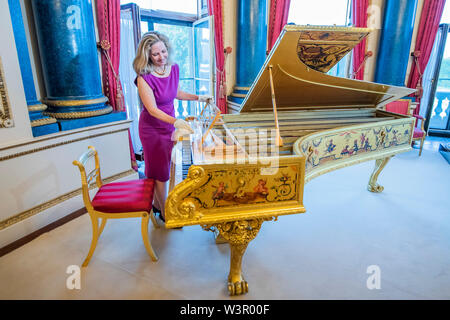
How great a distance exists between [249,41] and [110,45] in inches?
82.8

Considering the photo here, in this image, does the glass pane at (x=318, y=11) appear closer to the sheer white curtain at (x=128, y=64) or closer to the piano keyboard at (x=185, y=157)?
the sheer white curtain at (x=128, y=64)

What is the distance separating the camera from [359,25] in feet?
17.2

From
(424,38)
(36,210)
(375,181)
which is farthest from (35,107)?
(424,38)

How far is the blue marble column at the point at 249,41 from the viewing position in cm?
440

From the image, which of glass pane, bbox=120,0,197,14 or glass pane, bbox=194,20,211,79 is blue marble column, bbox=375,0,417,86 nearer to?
glass pane, bbox=194,20,211,79

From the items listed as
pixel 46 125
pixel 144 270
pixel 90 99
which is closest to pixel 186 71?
pixel 90 99

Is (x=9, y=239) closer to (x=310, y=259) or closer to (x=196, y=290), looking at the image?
(x=196, y=290)

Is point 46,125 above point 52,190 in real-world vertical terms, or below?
above

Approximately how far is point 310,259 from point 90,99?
7.94ft

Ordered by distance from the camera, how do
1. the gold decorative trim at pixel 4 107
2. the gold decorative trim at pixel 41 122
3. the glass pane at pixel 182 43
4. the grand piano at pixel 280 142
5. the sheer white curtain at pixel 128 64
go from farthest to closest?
the glass pane at pixel 182 43, the sheer white curtain at pixel 128 64, the gold decorative trim at pixel 41 122, the gold decorative trim at pixel 4 107, the grand piano at pixel 280 142

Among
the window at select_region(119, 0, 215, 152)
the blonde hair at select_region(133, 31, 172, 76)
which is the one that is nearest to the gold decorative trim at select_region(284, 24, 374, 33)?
the blonde hair at select_region(133, 31, 172, 76)

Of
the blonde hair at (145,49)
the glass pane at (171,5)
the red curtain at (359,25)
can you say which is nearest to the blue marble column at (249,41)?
the glass pane at (171,5)

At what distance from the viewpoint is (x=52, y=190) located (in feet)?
8.62

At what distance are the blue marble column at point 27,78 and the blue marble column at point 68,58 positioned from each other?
0.47 feet
